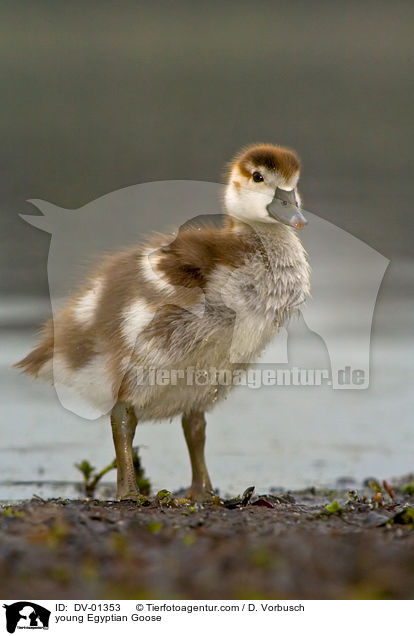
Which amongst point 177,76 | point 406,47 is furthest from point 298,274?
point 177,76

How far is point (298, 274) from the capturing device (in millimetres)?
4840

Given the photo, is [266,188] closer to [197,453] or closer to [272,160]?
[272,160]

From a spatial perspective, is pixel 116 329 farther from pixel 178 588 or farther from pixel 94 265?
pixel 178 588

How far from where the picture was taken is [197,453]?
502 centimetres

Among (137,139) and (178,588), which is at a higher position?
(137,139)

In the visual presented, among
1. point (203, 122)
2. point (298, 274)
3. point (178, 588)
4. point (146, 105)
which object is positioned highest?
point (146, 105)

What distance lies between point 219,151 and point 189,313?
8.47 metres

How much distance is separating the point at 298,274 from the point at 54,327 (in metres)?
1.24
